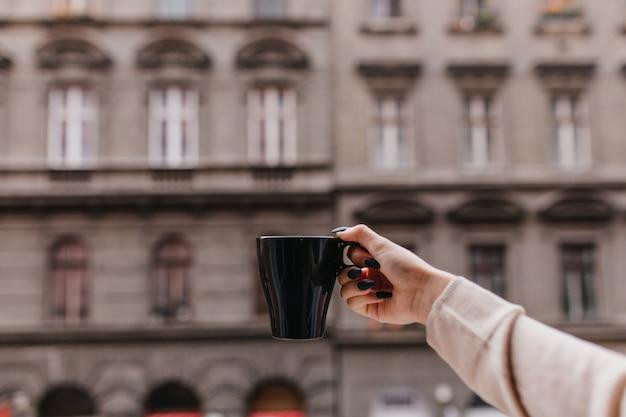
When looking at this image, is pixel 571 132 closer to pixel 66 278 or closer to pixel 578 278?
pixel 578 278

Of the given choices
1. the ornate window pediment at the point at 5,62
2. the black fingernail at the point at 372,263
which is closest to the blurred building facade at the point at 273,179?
the ornate window pediment at the point at 5,62

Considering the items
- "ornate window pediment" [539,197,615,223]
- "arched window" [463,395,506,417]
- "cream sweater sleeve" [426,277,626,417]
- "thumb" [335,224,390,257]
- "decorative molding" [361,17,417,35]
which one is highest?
"decorative molding" [361,17,417,35]

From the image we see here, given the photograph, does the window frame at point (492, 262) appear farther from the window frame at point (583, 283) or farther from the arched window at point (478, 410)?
the arched window at point (478, 410)

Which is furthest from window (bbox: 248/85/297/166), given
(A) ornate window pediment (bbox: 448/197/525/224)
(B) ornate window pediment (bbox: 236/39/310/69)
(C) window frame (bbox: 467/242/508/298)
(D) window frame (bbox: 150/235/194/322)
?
(C) window frame (bbox: 467/242/508/298)

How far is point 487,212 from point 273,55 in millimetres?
5337

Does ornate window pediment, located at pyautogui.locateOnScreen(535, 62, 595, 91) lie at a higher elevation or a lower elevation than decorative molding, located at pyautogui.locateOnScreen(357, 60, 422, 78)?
lower

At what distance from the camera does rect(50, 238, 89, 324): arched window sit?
1394cm

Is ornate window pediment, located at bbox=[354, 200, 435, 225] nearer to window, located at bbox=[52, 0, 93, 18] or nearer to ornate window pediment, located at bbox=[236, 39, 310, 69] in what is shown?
ornate window pediment, located at bbox=[236, 39, 310, 69]

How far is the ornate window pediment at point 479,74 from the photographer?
14.7 meters

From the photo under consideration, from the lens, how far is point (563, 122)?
14859 millimetres

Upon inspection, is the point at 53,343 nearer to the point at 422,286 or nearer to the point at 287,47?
the point at 287,47

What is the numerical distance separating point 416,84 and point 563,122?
3.15m

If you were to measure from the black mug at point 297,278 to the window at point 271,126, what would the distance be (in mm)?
12771

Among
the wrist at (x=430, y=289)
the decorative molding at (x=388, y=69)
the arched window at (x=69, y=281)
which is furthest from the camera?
the decorative molding at (x=388, y=69)
